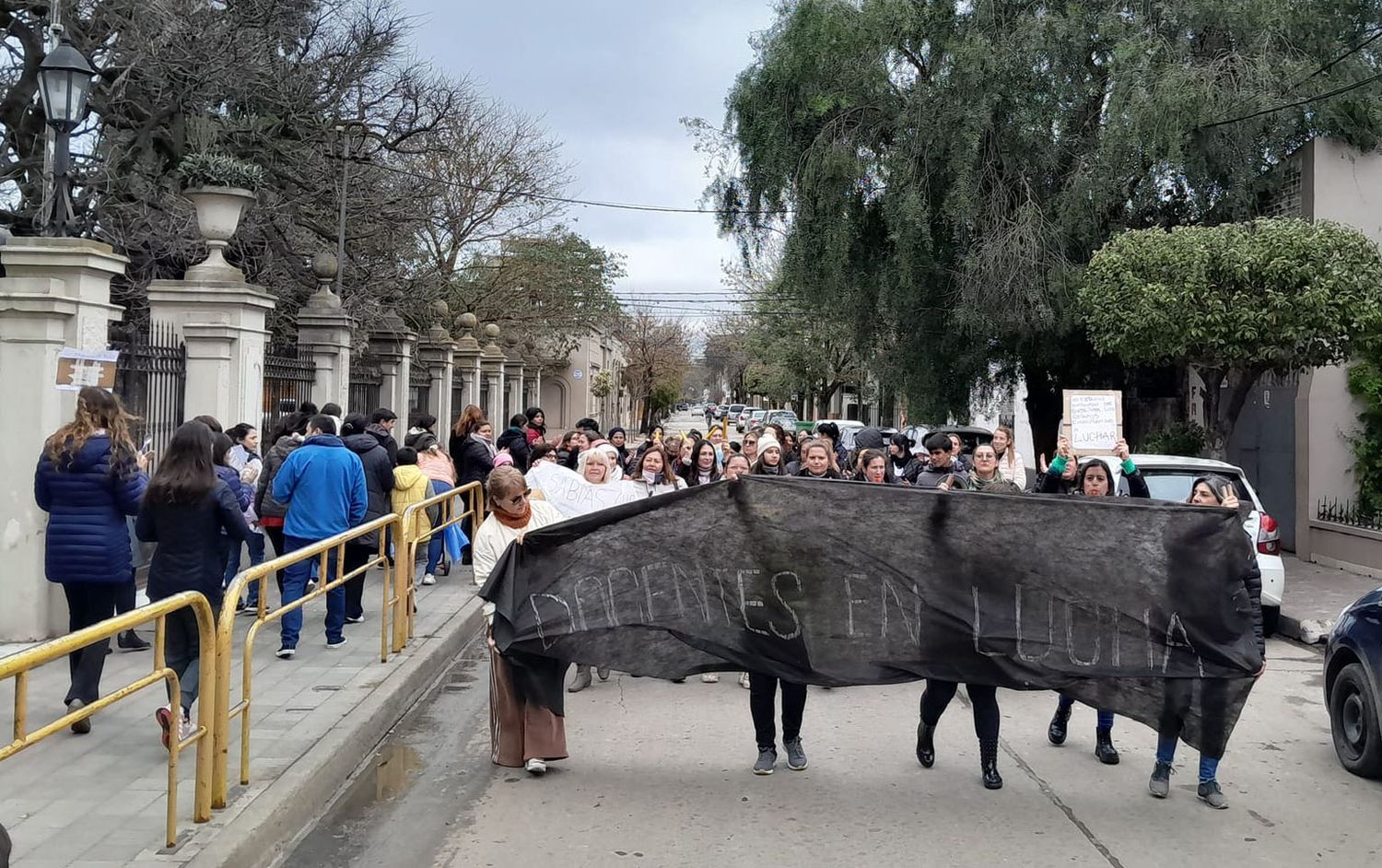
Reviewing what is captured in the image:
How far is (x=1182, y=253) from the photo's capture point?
1427 cm

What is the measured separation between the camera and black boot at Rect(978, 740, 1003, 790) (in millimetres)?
6086

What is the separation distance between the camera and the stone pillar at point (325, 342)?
16.5 meters

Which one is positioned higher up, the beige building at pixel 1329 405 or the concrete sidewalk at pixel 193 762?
the beige building at pixel 1329 405

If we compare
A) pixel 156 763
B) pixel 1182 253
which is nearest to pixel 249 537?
pixel 156 763

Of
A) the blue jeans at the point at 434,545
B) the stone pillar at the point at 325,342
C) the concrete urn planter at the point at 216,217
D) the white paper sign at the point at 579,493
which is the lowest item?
the blue jeans at the point at 434,545

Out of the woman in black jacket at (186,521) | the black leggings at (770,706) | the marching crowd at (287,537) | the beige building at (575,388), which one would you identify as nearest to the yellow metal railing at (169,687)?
the marching crowd at (287,537)

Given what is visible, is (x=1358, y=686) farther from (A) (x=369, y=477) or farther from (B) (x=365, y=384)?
(B) (x=365, y=384)

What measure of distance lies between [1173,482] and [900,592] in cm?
560

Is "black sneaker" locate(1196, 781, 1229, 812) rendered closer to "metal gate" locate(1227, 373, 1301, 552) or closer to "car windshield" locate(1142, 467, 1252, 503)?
"car windshield" locate(1142, 467, 1252, 503)

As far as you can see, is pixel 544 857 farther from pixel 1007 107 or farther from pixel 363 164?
pixel 363 164

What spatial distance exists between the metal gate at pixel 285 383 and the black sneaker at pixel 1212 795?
10870mm

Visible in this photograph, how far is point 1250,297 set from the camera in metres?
13.8

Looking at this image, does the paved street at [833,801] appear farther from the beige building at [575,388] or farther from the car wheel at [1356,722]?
the beige building at [575,388]

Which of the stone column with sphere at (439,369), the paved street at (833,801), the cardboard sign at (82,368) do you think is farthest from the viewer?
the stone column with sphere at (439,369)
